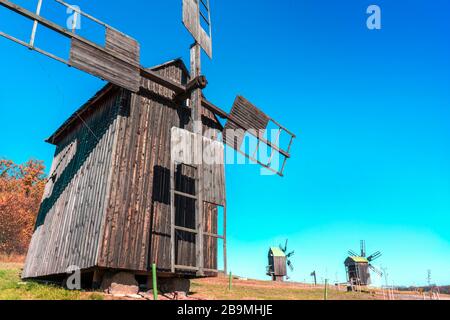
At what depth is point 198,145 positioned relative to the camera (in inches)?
515

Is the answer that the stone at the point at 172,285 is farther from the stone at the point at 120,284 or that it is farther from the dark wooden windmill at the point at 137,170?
the stone at the point at 120,284

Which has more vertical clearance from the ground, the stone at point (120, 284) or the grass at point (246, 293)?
the stone at point (120, 284)

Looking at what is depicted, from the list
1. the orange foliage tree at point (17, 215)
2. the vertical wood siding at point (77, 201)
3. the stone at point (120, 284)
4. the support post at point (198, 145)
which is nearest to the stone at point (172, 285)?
the stone at point (120, 284)

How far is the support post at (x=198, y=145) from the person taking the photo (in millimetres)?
11566

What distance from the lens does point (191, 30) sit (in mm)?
15086

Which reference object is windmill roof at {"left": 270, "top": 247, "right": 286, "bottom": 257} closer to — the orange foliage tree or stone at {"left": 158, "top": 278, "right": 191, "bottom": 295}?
the orange foliage tree

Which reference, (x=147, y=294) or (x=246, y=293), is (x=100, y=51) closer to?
(x=147, y=294)

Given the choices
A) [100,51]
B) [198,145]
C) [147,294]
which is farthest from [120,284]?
[100,51]

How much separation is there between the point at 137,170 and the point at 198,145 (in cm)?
235

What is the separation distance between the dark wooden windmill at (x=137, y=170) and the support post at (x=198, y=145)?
37 mm

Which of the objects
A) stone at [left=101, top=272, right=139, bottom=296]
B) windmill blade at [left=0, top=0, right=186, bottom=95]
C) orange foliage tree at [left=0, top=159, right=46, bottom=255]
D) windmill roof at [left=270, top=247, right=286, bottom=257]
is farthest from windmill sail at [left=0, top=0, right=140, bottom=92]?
windmill roof at [left=270, top=247, right=286, bottom=257]

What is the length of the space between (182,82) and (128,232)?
7.11 m

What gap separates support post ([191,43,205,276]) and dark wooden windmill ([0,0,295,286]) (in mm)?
37

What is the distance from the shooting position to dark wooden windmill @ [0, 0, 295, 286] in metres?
11.4
